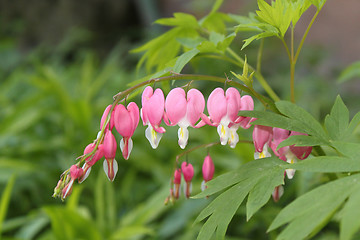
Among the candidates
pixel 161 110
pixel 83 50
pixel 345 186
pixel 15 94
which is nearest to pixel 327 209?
pixel 345 186

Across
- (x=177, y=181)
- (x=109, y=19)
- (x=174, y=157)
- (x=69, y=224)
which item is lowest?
(x=174, y=157)

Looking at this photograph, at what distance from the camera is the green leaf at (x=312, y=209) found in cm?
53

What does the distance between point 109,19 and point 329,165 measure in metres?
4.67

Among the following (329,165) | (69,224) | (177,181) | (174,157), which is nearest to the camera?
(329,165)

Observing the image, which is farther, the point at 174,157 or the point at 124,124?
the point at 174,157

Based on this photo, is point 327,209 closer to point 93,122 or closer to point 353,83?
point 93,122

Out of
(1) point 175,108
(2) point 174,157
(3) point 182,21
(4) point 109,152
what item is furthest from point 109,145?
(2) point 174,157

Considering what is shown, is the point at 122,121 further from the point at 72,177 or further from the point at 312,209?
the point at 312,209

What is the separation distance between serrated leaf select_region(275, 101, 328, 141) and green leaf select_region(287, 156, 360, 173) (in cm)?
9

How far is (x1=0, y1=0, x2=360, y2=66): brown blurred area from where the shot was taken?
158 inches

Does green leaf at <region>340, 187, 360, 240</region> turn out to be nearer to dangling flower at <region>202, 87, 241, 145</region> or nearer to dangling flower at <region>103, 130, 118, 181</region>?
dangling flower at <region>202, 87, 241, 145</region>

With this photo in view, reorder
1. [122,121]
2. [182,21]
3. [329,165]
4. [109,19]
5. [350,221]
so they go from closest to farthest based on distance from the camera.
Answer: [350,221] → [329,165] → [122,121] → [182,21] → [109,19]

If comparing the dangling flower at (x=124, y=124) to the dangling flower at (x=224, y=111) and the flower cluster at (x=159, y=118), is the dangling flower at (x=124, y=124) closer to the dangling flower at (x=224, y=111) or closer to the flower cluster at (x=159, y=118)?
the flower cluster at (x=159, y=118)

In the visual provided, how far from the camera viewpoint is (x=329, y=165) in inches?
25.0
